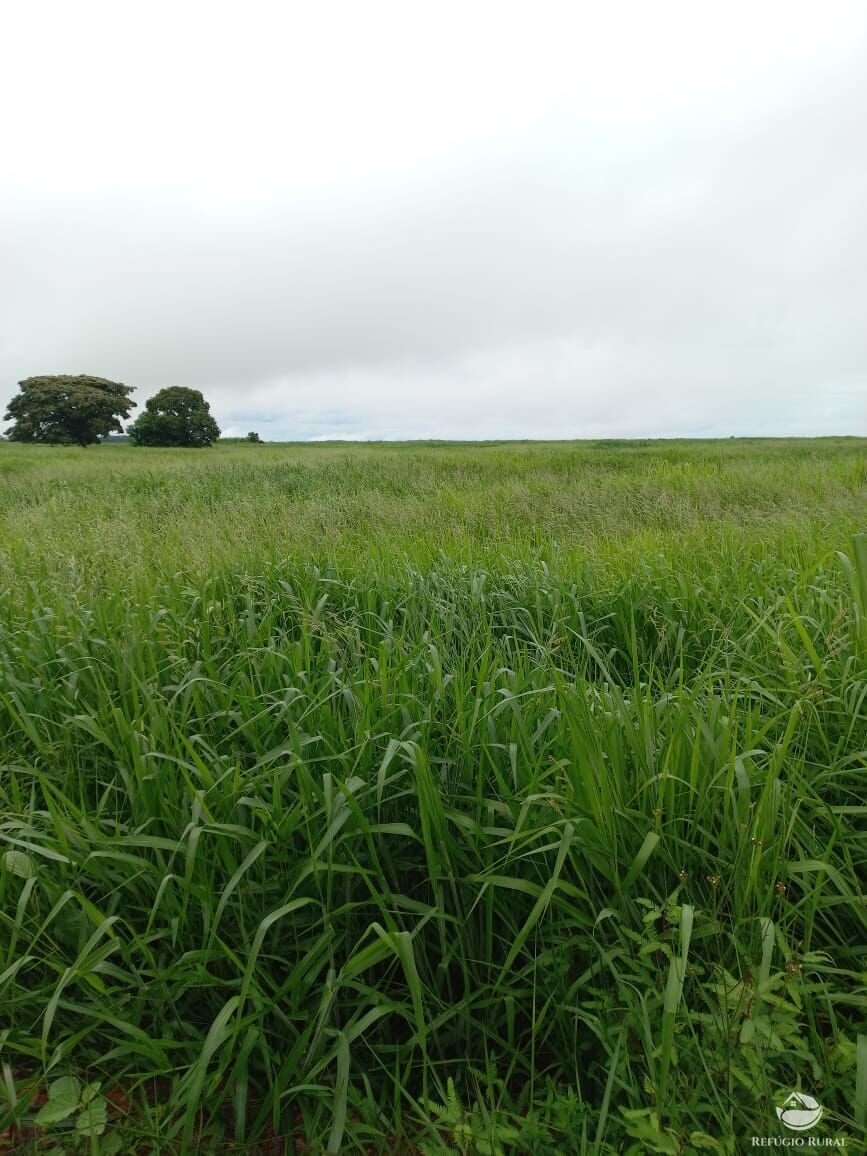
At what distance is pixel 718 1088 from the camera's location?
1.30 m

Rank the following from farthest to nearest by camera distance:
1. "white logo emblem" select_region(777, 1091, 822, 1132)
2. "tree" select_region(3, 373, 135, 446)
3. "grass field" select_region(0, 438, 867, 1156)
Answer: "tree" select_region(3, 373, 135, 446), "grass field" select_region(0, 438, 867, 1156), "white logo emblem" select_region(777, 1091, 822, 1132)

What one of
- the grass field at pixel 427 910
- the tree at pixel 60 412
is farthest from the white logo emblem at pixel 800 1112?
the tree at pixel 60 412

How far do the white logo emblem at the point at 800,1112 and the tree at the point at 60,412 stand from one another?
166ft

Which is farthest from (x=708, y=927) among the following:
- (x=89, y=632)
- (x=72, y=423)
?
(x=72, y=423)

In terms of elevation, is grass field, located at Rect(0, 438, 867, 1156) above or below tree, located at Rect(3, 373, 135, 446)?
below

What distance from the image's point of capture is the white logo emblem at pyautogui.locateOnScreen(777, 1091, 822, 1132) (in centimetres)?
116

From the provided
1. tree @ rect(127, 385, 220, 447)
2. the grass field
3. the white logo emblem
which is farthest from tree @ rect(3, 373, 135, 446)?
the white logo emblem

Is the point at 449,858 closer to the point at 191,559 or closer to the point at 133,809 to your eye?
the point at 133,809

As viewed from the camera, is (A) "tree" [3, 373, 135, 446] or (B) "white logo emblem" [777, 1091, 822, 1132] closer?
(B) "white logo emblem" [777, 1091, 822, 1132]

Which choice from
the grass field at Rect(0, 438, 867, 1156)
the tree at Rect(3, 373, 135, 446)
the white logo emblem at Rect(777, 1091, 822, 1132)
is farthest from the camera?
the tree at Rect(3, 373, 135, 446)

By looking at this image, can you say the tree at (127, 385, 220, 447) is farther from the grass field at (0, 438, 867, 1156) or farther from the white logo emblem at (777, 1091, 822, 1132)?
the white logo emblem at (777, 1091, 822, 1132)

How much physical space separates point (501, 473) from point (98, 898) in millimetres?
11804

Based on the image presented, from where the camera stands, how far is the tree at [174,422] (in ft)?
143

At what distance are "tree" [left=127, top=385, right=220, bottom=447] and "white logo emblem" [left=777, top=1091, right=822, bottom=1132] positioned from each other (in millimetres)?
48161
